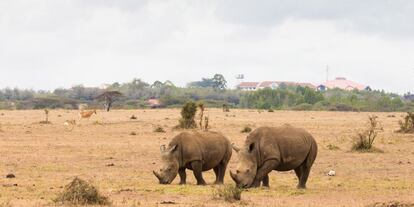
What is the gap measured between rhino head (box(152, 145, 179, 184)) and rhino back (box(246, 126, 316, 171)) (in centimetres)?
214

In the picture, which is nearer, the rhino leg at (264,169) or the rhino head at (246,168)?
the rhino head at (246,168)

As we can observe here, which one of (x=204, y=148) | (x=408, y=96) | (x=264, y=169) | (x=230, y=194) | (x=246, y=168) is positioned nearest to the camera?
(x=230, y=194)

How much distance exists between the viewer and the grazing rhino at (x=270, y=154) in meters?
20.2

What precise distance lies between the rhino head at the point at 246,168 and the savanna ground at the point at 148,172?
441mm

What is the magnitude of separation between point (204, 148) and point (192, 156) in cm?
40

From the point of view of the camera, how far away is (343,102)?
105000 millimetres

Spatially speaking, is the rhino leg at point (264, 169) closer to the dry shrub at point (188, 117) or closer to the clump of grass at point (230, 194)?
the clump of grass at point (230, 194)

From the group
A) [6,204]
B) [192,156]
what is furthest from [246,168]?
[6,204]

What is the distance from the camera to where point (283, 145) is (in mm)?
20594

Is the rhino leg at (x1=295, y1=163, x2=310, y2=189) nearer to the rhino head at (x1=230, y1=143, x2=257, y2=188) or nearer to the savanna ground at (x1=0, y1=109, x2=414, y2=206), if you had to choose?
the savanna ground at (x1=0, y1=109, x2=414, y2=206)

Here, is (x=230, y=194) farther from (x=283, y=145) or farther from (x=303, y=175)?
(x=303, y=175)

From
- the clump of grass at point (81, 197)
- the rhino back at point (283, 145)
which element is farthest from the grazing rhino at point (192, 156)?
the clump of grass at point (81, 197)

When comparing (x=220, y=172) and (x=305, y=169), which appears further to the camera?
(x=220, y=172)

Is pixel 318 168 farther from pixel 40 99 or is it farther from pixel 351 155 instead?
pixel 40 99
